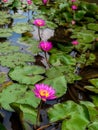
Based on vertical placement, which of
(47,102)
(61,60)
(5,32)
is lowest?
(47,102)

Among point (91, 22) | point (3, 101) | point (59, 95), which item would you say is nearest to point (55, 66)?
point (59, 95)

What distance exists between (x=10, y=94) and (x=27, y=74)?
0.29m

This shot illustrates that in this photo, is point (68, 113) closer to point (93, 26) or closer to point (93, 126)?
point (93, 126)

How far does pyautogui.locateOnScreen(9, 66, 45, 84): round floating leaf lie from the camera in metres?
1.72

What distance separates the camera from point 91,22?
3.13 meters

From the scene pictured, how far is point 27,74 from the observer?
5.90 feet

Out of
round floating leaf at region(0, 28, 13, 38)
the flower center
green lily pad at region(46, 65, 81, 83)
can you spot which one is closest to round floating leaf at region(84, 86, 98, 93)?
green lily pad at region(46, 65, 81, 83)

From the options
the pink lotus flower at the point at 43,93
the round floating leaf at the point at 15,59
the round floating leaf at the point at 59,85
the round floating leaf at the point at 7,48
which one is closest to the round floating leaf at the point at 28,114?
the pink lotus flower at the point at 43,93

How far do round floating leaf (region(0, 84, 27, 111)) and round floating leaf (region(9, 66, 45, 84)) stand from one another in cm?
8

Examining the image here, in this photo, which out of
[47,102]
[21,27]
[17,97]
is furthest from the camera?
[21,27]

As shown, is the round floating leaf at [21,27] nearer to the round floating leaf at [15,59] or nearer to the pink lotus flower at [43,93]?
the round floating leaf at [15,59]

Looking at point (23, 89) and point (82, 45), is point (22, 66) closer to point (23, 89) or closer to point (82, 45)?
point (23, 89)

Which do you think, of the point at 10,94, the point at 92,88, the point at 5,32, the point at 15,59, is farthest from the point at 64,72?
the point at 5,32

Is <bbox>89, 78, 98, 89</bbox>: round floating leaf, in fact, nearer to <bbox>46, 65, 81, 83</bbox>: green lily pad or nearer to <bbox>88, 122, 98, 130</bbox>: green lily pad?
<bbox>46, 65, 81, 83</bbox>: green lily pad
